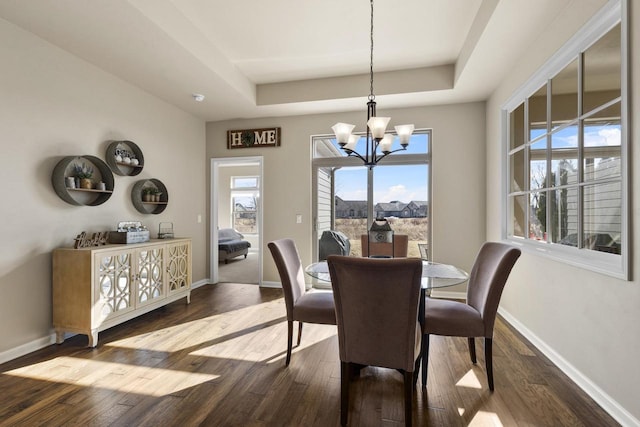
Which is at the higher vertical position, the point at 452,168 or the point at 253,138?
the point at 253,138

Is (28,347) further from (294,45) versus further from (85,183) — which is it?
(294,45)

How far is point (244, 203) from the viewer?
9031 mm

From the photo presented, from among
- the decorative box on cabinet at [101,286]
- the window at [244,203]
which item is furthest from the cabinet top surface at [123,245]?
the window at [244,203]

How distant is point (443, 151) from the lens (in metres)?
4.30

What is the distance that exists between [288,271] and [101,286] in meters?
1.73

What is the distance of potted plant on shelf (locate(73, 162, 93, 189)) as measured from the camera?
9.56 feet

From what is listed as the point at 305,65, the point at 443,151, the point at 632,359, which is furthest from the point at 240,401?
the point at 443,151

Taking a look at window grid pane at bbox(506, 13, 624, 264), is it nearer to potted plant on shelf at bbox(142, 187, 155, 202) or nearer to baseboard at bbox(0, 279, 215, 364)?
potted plant on shelf at bbox(142, 187, 155, 202)

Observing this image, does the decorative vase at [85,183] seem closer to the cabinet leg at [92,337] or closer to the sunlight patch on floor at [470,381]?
the cabinet leg at [92,337]

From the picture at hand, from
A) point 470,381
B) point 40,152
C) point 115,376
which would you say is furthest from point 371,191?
point 40,152

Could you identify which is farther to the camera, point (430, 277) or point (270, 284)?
point (270, 284)

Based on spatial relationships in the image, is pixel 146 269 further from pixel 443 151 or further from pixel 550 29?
pixel 550 29

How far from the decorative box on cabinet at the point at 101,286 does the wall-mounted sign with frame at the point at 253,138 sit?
7.10 ft

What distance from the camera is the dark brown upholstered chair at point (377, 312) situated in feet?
5.07
